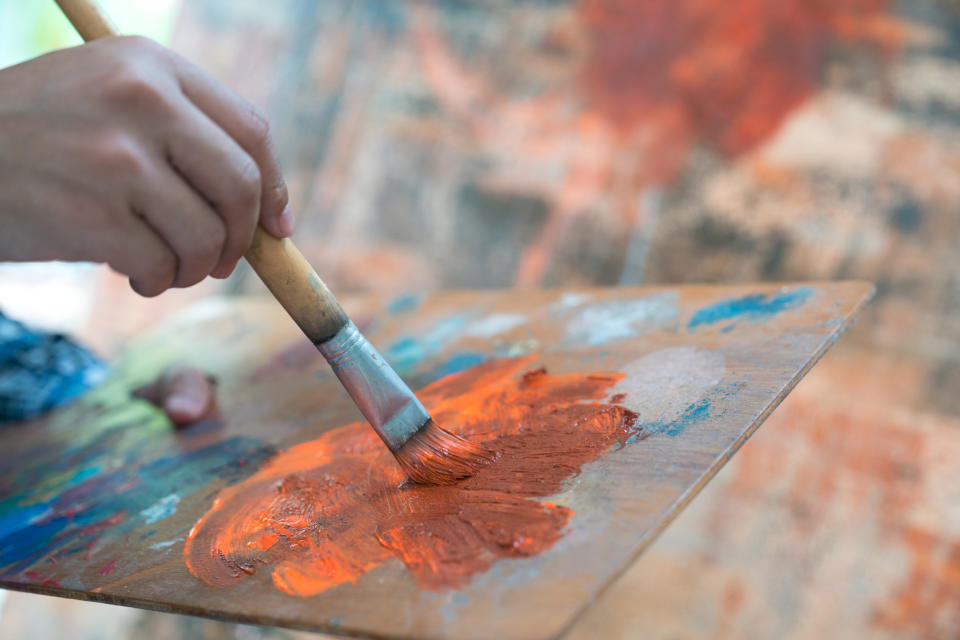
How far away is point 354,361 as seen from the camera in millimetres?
849

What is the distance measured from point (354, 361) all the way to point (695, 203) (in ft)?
6.51

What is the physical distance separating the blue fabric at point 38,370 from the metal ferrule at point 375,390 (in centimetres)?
132

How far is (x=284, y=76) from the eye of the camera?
3381 millimetres

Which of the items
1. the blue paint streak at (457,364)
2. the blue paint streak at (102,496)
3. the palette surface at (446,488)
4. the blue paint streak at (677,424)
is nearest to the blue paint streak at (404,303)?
the palette surface at (446,488)

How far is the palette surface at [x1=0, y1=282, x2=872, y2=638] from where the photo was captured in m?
0.62

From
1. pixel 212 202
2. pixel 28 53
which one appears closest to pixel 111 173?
pixel 212 202

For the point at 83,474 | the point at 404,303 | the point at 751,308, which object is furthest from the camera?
the point at 404,303

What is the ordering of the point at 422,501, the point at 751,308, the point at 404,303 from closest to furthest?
the point at 422,501
the point at 751,308
the point at 404,303

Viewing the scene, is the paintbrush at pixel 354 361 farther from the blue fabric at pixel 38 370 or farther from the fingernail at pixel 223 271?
the blue fabric at pixel 38 370

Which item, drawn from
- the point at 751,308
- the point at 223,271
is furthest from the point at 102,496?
the point at 751,308

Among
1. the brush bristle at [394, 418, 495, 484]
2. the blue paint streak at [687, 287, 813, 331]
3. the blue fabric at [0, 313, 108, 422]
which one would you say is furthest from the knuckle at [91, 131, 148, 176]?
the blue fabric at [0, 313, 108, 422]

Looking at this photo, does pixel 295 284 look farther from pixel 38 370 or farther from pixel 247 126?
pixel 38 370

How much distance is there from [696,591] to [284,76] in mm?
3027

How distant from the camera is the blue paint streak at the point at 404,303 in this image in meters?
1.69
